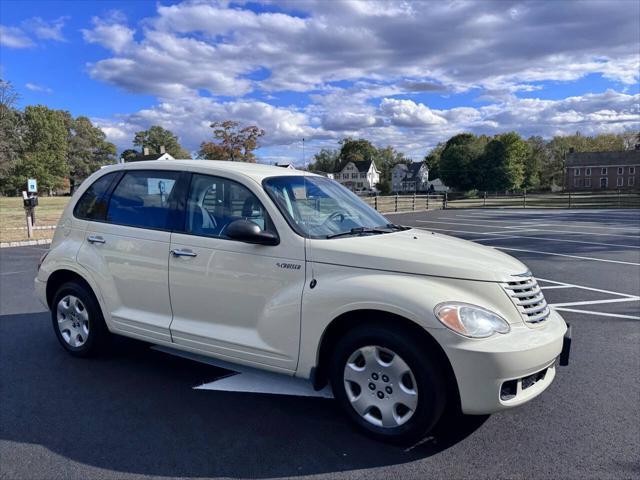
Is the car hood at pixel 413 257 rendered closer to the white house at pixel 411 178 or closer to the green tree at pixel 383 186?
the green tree at pixel 383 186

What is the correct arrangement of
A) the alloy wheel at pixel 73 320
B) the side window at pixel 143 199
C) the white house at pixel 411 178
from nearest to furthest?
the side window at pixel 143 199, the alloy wheel at pixel 73 320, the white house at pixel 411 178

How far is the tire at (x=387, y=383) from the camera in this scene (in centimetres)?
292

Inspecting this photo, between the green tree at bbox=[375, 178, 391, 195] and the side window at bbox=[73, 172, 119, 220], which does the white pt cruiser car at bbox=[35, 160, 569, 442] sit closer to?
the side window at bbox=[73, 172, 119, 220]

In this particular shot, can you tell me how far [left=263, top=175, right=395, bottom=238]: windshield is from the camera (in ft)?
11.7

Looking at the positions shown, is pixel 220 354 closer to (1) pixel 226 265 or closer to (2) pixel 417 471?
(1) pixel 226 265

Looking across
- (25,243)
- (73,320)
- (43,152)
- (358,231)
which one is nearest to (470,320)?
(358,231)

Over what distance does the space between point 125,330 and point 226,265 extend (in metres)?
1.35

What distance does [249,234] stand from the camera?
334 centimetres

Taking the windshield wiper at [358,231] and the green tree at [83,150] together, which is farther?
the green tree at [83,150]

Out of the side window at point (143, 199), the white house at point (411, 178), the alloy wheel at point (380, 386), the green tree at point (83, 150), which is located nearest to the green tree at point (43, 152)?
the green tree at point (83, 150)

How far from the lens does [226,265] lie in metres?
3.58

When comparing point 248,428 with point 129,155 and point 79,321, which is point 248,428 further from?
point 129,155

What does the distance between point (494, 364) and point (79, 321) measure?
12.4 ft

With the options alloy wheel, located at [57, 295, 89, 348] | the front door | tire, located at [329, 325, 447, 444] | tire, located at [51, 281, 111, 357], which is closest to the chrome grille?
tire, located at [329, 325, 447, 444]
